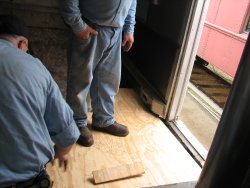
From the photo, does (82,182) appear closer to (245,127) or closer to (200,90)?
(245,127)

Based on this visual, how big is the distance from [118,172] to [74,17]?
108 cm

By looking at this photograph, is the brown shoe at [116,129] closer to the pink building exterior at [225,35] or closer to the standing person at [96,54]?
the standing person at [96,54]

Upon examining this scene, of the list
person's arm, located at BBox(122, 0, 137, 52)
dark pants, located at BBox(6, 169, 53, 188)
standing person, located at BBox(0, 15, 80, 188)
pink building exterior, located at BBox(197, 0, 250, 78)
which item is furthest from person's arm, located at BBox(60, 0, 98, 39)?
pink building exterior, located at BBox(197, 0, 250, 78)

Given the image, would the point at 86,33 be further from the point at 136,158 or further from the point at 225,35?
the point at 225,35

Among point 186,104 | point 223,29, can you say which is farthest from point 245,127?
point 223,29

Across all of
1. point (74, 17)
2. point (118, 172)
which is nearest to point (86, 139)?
point (118, 172)

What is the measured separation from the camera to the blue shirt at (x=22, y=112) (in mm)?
995

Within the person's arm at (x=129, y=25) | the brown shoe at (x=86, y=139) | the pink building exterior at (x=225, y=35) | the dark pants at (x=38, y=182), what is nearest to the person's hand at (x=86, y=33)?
the person's arm at (x=129, y=25)

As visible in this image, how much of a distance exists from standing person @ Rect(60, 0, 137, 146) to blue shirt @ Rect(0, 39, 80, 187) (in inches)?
35.7

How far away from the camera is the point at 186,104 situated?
11.2 feet

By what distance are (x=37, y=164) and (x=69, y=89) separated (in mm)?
1144

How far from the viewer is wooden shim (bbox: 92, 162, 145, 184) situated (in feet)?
6.31

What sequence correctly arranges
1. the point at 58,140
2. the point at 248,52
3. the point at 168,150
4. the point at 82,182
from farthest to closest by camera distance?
the point at 168,150
the point at 82,182
the point at 58,140
the point at 248,52

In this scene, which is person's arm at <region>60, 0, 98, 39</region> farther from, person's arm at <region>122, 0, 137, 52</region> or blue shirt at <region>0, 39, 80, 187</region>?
blue shirt at <region>0, 39, 80, 187</region>
